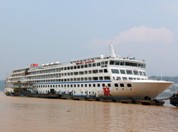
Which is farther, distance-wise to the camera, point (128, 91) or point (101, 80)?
point (101, 80)

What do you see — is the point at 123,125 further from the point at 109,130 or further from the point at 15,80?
the point at 15,80

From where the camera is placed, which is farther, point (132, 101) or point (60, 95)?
point (60, 95)

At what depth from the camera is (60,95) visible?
57.5 metres

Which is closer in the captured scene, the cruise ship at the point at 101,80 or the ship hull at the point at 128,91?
the ship hull at the point at 128,91

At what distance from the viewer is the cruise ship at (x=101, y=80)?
1694 inches

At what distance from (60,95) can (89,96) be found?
9598 millimetres

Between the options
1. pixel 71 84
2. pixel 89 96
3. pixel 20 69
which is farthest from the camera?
pixel 20 69

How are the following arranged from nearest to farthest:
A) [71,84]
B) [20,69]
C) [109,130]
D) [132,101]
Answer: [109,130] < [132,101] < [71,84] < [20,69]

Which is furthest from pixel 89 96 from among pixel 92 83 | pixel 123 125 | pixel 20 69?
pixel 20 69

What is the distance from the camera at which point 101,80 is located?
48.1m

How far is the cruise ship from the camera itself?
141 ft

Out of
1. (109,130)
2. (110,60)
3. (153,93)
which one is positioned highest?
(110,60)

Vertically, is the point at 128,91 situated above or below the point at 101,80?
below

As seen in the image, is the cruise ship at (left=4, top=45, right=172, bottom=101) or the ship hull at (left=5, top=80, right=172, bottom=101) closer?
the ship hull at (left=5, top=80, right=172, bottom=101)
